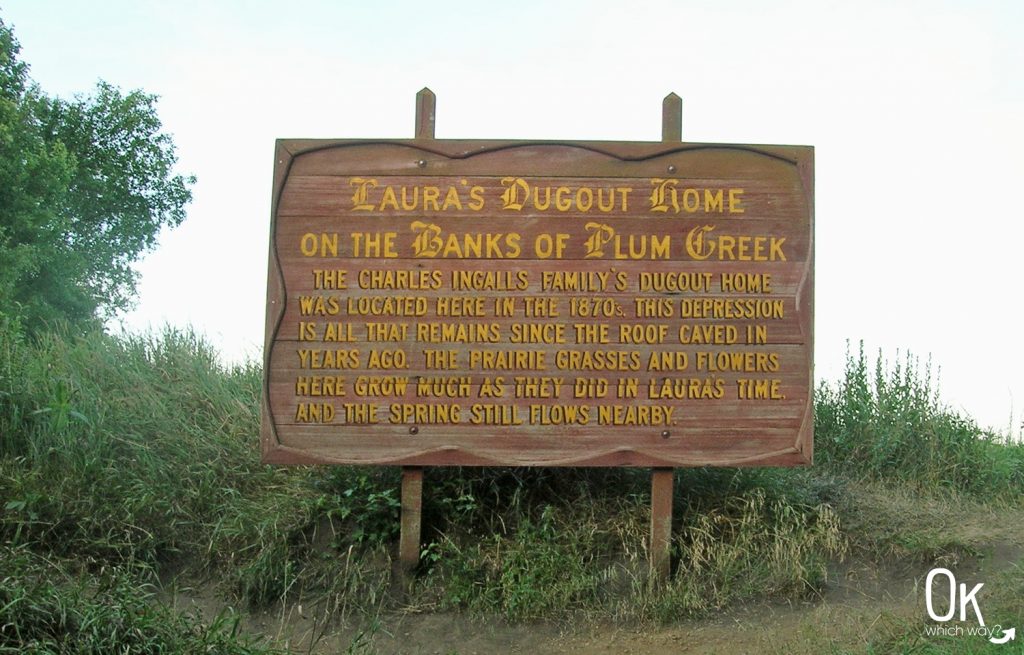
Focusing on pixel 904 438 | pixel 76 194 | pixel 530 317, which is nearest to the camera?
pixel 530 317

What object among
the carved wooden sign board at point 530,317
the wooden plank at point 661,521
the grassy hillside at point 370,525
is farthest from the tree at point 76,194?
the wooden plank at point 661,521

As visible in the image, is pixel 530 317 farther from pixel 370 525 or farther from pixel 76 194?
pixel 76 194

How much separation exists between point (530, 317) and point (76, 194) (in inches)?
612

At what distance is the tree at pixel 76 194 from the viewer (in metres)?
16.8

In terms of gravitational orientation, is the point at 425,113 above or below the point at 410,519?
above

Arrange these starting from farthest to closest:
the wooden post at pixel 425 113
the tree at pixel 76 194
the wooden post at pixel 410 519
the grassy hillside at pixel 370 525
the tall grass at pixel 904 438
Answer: the tree at pixel 76 194, the tall grass at pixel 904 438, the wooden post at pixel 425 113, the wooden post at pixel 410 519, the grassy hillside at pixel 370 525

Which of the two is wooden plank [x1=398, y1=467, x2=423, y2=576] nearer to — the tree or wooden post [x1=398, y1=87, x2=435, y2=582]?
wooden post [x1=398, y1=87, x2=435, y2=582]

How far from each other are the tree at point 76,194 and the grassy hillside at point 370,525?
349 inches

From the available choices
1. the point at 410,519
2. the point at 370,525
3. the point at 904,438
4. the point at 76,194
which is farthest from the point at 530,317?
the point at 76,194

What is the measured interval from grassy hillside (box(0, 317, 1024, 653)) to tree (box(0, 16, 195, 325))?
887cm

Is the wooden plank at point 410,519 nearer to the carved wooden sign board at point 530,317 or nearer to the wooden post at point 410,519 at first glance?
the wooden post at point 410,519

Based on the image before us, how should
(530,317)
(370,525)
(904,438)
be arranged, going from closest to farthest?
(530,317) < (370,525) < (904,438)

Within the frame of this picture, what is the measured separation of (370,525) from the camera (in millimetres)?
7703

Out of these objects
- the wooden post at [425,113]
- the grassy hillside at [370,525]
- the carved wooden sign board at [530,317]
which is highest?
the wooden post at [425,113]
